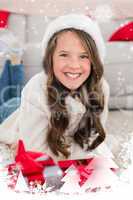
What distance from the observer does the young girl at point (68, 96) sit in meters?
0.91

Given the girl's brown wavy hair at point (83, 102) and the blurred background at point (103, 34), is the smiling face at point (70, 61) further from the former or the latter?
the blurred background at point (103, 34)

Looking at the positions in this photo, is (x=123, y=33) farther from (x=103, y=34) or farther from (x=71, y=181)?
(x=71, y=181)

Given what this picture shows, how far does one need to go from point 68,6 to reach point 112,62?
0.63ft

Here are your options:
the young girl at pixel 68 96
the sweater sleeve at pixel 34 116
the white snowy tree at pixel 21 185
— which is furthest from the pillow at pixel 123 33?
the white snowy tree at pixel 21 185

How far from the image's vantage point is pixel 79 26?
896 mm

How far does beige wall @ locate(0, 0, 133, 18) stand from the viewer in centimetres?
122

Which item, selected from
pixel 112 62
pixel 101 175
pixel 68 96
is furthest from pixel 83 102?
pixel 112 62

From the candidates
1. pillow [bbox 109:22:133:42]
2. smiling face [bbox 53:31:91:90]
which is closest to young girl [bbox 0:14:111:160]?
smiling face [bbox 53:31:91:90]

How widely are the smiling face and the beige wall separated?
0.30 meters

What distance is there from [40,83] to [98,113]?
16 centimetres

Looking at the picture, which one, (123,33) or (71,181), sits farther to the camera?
(123,33)

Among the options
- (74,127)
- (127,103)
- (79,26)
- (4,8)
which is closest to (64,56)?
(79,26)

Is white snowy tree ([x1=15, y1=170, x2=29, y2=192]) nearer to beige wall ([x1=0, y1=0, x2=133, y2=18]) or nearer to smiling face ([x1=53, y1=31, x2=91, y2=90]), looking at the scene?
smiling face ([x1=53, y1=31, x2=91, y2=90])

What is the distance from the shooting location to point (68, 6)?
127 centimetres
